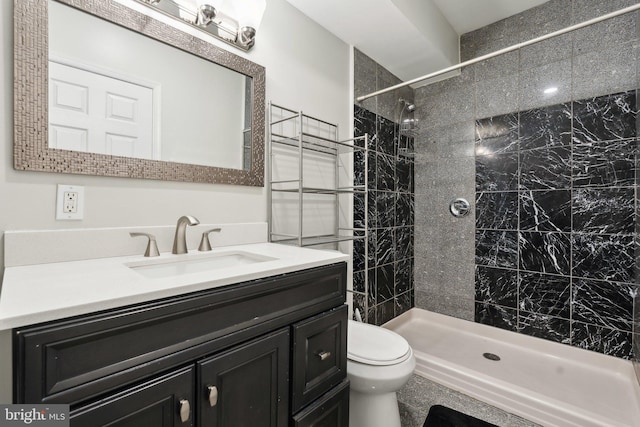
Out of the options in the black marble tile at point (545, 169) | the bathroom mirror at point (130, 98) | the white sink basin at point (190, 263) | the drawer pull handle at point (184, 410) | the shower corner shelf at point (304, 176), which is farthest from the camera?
the black marble tile at point (545, 169)

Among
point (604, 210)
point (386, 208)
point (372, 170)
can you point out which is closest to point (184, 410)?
point (372, 170)

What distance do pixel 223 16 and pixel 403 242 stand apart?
2102mm

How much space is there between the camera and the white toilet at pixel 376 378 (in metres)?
1.24

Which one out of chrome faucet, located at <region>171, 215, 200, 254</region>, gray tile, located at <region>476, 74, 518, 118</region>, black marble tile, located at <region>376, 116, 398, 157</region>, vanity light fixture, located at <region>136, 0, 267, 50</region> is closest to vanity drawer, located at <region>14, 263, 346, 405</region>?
chrome faucet, located at <region>171, 215, 200, 254</region>

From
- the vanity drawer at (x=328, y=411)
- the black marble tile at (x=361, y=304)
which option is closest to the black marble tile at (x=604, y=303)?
the black marble tile at (x=361, y=304)

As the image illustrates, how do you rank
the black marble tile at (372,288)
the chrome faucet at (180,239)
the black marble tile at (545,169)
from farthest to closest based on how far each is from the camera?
1. the black marble tile at (372,288)
2. the black marble tile at (545,169)
3. the chrome faucet at (180,239)

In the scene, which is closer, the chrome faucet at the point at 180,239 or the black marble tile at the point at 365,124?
the chrome faucet at the point at 180,239

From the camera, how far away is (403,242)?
2.62 meters

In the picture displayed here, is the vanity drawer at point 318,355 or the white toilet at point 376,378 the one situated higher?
the vanity drawer at point 318,355

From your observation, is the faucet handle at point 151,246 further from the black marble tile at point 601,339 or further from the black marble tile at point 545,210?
the black marble tile at point 601,339

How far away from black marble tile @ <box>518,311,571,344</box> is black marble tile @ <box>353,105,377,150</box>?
171cm

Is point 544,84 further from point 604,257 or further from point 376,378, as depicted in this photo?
point 376,378

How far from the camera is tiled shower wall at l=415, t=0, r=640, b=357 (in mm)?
1850

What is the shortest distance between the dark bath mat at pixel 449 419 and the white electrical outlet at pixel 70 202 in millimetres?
1750
